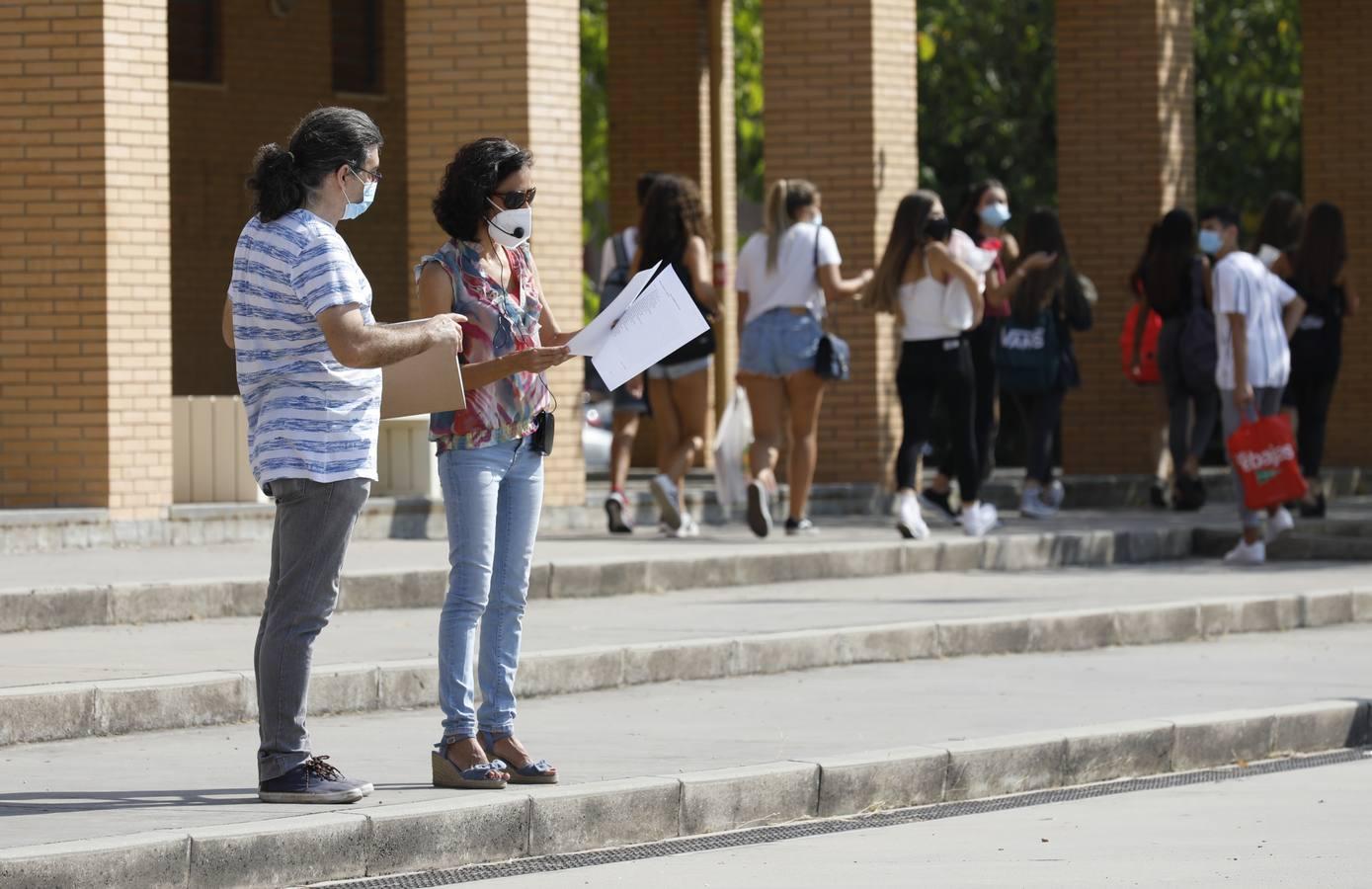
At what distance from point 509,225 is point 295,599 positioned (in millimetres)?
1299

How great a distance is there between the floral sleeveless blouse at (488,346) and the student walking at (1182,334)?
32.2 feet

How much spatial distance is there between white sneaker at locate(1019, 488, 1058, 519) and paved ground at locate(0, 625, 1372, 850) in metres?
4.55

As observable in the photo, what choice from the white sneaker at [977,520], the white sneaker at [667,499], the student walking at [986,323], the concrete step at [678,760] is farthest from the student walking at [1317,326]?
the concrete step at [678,760]

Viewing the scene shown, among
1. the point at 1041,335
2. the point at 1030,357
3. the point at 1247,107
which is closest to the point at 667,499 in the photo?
the point at 1030,357

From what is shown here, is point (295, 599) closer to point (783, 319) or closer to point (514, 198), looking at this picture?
point (514, 198)

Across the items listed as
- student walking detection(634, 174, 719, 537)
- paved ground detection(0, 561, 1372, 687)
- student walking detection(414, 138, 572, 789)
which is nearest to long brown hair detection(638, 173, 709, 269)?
student walking detection(634, 174, 719, 537)

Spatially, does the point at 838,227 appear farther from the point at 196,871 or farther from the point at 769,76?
the point at 196,871

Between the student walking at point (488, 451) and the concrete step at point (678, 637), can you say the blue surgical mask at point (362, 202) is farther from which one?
the concrete step at point (678, 637)

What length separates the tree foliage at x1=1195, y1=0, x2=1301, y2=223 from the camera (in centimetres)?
2883

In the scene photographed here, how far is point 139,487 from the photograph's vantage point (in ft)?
44.2

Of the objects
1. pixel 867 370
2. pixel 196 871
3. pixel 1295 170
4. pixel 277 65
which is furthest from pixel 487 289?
pixel 1295 170

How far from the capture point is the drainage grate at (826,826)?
6621 mm

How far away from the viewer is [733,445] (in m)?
14.8

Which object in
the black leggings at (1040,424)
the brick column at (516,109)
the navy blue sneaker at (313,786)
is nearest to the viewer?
the navy blue sneaker at (313,786)
